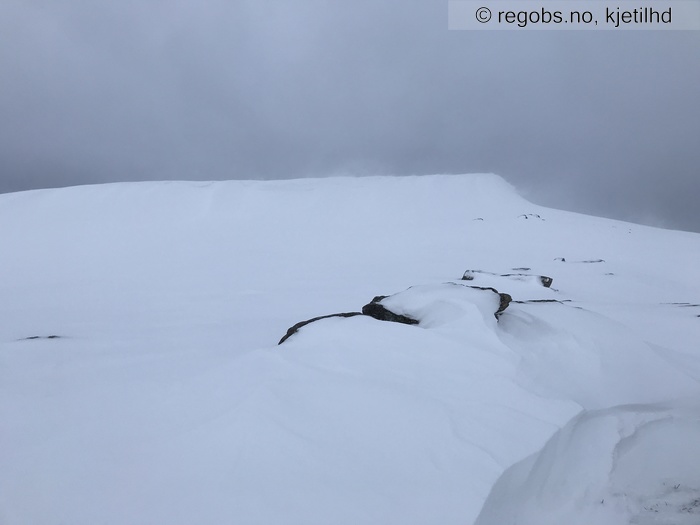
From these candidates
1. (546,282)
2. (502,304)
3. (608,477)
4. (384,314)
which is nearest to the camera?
(608,477)

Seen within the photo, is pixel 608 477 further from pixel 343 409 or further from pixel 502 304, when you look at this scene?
pixel 502 304

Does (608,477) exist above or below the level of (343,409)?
below

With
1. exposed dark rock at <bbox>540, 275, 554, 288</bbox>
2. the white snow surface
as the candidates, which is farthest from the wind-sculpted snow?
exposed dark rock at <bbox>540, 275, 554, 288</bbox>

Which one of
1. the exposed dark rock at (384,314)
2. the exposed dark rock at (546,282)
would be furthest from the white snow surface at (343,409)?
the exposed dark rock at (546,282)

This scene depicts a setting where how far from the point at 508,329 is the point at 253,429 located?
10.1 ft

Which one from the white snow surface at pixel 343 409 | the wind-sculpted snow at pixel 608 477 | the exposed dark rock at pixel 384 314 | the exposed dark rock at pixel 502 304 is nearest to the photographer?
the white snow surface at pixel 343 409

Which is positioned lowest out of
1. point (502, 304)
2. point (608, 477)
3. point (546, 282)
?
point (546, 282)

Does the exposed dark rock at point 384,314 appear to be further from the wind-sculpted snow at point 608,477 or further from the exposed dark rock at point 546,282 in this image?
the exposed dark rock at point 546,282

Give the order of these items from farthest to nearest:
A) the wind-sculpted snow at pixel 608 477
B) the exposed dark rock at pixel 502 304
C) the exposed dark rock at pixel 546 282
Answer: the exposed dark rock at pixel 546 282 → the exposed dark rock at pixel 502 304 → the wind-sculpted snow at pixel 608 477

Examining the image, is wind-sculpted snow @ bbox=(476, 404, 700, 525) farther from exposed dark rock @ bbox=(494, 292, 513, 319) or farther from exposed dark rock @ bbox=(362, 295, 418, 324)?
exposed dark rock @ bbox=(362, 295, 418, 324)

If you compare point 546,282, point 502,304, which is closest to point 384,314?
point 502,304

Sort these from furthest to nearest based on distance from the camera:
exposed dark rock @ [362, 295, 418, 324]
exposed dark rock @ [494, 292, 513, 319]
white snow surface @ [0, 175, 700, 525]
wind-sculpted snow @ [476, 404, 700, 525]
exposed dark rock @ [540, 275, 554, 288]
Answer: exposed dark rock @ [540, 275, 554, 288] → exposed dark rock @ [494, 292, 513, 319] → exposed dark rock @ [362, 295, 418, 324] → wind-sculpted snow @ [476, 404, 700, 525] → white snow surface @ [0, 175, 700, 525]

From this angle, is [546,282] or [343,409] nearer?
[343,409]

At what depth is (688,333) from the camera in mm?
5699
